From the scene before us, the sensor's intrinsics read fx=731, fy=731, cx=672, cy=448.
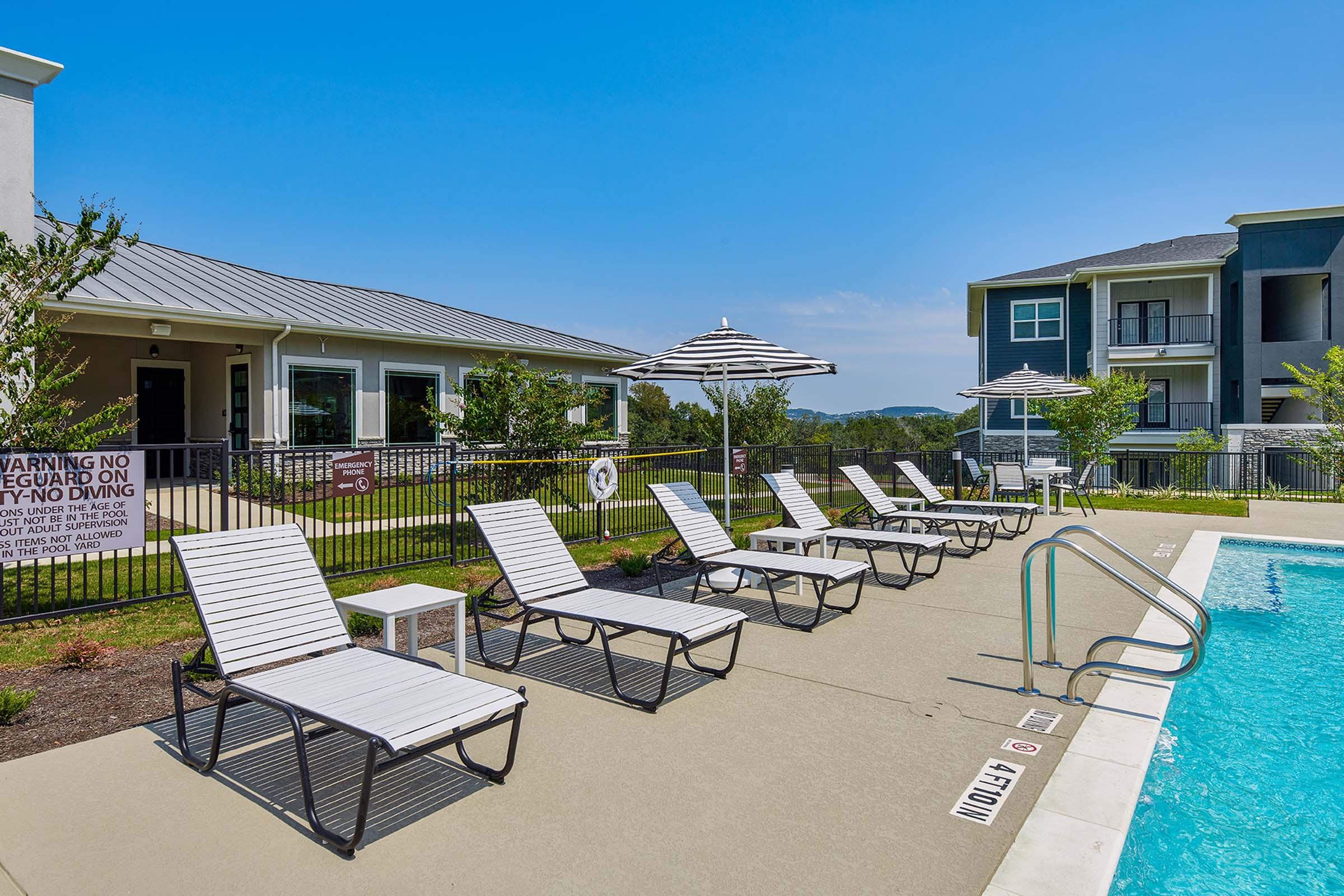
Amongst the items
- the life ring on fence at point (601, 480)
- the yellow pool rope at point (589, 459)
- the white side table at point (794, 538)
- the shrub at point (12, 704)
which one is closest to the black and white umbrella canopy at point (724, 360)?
the life ring on fence at point (601, 480)

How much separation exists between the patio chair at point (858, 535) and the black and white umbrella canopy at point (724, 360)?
1356 millimetres

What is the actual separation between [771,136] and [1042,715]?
675 inches

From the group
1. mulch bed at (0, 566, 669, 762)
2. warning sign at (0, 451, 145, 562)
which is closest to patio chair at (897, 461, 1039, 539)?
mulch bed at (0, 566, 669, 762)

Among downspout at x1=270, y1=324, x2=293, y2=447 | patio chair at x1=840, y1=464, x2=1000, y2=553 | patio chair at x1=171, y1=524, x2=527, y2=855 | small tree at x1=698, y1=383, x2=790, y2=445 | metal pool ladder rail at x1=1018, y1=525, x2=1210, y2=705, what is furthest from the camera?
small tree at x1=698, y1=383, x2=790, y2=445

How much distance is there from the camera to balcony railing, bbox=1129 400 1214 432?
1004 inches

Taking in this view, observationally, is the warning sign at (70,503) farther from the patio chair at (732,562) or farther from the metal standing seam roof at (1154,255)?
the metal standing seam roof at (1154,255)

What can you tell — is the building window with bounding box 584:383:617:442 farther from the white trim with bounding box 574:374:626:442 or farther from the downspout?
the downspout

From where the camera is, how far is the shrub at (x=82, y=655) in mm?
5066

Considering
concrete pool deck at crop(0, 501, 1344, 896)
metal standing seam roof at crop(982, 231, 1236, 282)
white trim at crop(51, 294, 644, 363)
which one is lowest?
concrete pool deck at crop(0, 501, 1344, 896)

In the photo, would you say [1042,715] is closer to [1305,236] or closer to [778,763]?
[778,763]

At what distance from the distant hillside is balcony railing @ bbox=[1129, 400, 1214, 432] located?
12.0m

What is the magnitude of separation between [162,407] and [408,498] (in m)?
8.83

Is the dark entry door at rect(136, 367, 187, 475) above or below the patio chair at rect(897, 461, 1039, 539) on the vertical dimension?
above

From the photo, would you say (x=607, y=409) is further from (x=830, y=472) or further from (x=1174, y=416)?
(x=1174, y=416)
